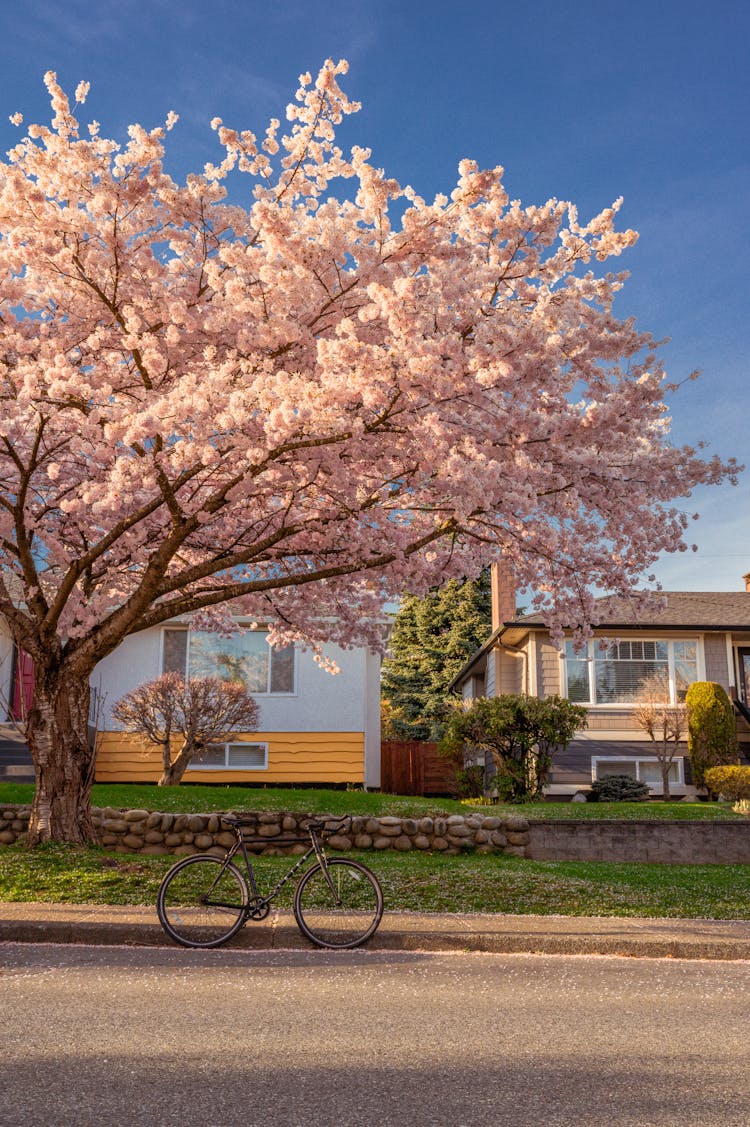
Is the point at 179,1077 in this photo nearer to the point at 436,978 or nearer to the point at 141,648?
the point at 436,978

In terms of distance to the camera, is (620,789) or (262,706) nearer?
(620,789)

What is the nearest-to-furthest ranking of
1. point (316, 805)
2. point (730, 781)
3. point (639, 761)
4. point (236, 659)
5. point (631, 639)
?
point (316, 805)
point (730, 781)
point (639, 761)
point (236, 659)
point (631, 639)

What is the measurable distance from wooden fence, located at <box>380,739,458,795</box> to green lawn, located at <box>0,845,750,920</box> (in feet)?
52.9

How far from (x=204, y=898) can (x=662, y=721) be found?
1834 cm

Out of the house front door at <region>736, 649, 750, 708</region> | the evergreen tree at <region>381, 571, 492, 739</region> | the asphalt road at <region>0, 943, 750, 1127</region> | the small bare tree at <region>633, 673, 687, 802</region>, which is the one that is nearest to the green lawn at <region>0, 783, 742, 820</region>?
the small bare tree at <region>633, 673, 687, 802</region>

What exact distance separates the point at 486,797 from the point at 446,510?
14885mm

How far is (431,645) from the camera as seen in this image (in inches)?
1832

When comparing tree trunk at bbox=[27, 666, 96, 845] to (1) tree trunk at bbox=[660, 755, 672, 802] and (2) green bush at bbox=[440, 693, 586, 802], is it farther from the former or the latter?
(1) tree trunk at bbox=[660, 755, 672, 802]

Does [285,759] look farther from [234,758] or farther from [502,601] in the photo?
[502,601]

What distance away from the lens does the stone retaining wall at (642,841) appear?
15.6 metres

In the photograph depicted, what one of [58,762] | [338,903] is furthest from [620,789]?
[338,903]

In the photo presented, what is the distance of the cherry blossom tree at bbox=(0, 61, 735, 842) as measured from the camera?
9945 mm

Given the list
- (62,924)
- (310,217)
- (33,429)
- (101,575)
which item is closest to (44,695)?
(101,575)

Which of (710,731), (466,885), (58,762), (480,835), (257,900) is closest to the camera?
(257,900)
